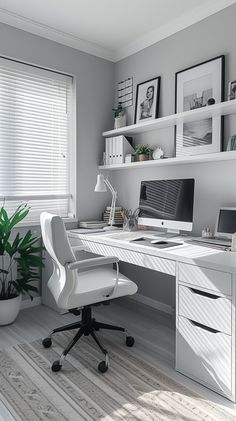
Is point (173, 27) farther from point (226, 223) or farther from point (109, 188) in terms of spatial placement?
point (226, 223)

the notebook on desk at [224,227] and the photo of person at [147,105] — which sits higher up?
the photo of person at [147,105]

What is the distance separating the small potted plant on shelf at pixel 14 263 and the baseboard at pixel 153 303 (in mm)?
1055

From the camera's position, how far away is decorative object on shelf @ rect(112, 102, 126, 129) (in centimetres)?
332

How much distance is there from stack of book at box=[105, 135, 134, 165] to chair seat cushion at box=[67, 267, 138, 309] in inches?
51.8

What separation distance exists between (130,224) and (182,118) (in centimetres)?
107

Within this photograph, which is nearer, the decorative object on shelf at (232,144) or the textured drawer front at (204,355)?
the textured drawer front at (204,355)

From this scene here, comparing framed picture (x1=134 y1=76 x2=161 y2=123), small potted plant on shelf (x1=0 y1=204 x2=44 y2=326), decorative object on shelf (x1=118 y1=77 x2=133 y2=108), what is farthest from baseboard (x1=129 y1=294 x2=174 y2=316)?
decorative object on shelf (x1=118 y1=77 x2=133 y2=108)

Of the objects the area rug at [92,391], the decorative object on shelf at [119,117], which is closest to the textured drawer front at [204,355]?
the area rug at [92,391]

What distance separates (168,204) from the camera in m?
2.63

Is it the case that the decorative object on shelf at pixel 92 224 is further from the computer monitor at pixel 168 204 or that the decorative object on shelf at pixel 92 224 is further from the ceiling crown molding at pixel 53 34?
the ceiling crown molding at pixel 53 34

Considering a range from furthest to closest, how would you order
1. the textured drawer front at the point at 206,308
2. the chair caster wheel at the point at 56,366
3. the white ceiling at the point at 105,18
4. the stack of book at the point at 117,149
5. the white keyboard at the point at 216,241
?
the stack of book at the point at 117,149 → the white ceiling at the point at 105,18 → the white keyboard at the point at 216,241 → the chair caster wheel at the point at 56,366 → the textured drawer front at the point at 206,308

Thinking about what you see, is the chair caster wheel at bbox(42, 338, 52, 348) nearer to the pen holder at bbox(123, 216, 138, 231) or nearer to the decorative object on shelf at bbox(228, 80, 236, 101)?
the pen holder at bbox(123, 216, 138, 231)

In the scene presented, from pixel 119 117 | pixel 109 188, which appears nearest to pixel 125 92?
pixel 119 117

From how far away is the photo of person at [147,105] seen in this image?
10.1 feet
